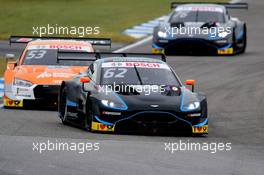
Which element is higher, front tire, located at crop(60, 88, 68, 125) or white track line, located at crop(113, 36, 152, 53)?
front tire, located at crop(60, 88, 68, 125)

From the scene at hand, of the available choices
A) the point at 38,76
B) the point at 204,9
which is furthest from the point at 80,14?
the point at 38,76

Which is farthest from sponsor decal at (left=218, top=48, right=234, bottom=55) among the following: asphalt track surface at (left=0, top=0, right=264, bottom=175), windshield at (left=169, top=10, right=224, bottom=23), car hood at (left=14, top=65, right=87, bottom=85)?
car hood at (left=14, top=65, right=87, bottom=85)

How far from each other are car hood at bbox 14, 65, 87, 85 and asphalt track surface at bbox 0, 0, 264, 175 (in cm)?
59

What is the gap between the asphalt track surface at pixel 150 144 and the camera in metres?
11.5

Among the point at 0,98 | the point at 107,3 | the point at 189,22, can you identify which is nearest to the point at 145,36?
the point at 189,22

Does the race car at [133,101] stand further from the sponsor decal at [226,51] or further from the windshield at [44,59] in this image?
the sponsor decal at [226,51]

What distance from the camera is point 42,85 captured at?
18.5 m

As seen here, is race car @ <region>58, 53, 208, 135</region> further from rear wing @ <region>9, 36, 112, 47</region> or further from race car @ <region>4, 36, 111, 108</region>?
rear wing @ <region>9, 36, 112, 47</region>

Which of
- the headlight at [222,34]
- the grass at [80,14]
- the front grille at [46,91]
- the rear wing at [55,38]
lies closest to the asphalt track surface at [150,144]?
the front grille at [46,91]

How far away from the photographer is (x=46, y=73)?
62.0 ft

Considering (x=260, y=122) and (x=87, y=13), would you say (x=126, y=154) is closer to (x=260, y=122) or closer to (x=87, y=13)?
(x=260, y=122)

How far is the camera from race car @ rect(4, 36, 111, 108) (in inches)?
732

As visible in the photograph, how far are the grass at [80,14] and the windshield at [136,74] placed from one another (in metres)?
14.6

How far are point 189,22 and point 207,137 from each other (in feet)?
43.1
